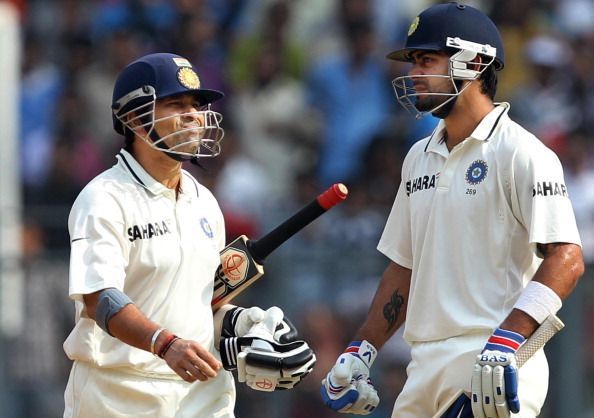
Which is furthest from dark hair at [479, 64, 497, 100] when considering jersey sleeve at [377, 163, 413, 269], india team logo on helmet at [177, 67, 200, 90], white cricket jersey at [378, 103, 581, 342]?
india team logo on helmet at [177, 67, 200, 90]

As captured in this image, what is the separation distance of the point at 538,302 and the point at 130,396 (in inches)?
69.6

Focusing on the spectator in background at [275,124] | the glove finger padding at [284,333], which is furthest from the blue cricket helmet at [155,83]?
the spectator in background at [275,124]

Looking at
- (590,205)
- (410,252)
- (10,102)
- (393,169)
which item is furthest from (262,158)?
(410,252)

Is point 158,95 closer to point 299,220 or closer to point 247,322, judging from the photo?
point 299,220

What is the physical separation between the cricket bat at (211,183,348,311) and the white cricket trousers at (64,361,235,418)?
1.53 ft

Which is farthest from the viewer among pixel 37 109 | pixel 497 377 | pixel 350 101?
pixel 37 109

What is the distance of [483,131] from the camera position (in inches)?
237

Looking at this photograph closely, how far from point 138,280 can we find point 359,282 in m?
4.72

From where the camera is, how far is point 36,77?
541 inches

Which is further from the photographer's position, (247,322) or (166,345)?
(247,322)

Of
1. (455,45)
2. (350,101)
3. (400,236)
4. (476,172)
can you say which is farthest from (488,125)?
(350,101)

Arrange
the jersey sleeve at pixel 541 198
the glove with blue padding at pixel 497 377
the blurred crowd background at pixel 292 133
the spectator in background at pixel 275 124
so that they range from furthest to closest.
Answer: the spectator in background at pixel 275 124, the blurred crowd background at pixel 292 133, the jersey sleeve at pixel 541 198, the glove with blue padding at pixel 497 377

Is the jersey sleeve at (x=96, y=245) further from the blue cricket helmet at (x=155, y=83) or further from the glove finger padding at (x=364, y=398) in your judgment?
the glove finger padding at (x=364, y=398)

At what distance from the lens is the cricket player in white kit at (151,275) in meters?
5.82
